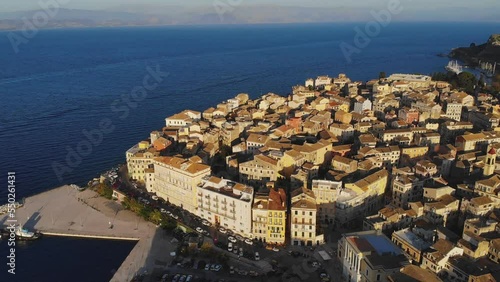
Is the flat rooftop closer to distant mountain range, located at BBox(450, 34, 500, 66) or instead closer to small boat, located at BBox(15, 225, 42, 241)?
small boat, located at BBox(15, 225, 42, 241)

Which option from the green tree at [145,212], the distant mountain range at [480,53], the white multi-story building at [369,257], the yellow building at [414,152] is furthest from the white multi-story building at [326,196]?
the distant mountain range at [480,53]

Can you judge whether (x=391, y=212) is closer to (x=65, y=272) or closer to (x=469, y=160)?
(x=469, y=160)

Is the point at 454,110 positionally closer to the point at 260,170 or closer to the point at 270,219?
the point at 260,170

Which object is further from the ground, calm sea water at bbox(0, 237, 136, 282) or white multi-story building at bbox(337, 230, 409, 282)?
white multi-story building at bbox(337, 230, 409, 282)

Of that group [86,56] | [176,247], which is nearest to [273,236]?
[176,247]

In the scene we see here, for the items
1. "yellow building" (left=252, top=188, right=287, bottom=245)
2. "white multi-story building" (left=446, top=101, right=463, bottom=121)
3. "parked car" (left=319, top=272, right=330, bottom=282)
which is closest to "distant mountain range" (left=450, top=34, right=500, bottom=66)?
"white multi-story building" (left=446, top=101, right=463, bottom=121)

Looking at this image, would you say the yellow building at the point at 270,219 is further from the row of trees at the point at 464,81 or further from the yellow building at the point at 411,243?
the row of trees at the point at 464,81

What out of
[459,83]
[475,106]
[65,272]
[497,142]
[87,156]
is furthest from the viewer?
[459,83]
